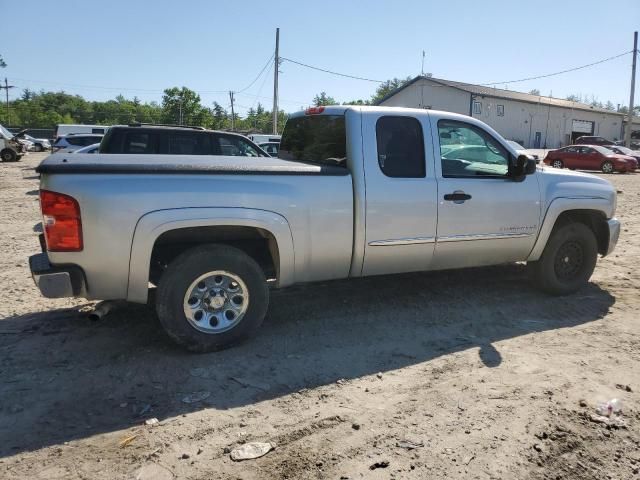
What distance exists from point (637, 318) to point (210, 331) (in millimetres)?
4163

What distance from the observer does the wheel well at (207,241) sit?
13.1 feet

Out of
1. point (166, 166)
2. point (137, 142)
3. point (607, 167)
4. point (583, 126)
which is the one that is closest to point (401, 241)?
point (166, 166)

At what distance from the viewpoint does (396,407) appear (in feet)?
11.1

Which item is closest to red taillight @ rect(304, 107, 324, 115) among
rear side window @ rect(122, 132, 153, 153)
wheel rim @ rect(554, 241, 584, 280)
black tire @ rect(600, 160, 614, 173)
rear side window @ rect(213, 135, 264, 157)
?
wheel rim @ rect(554, 241, 584, 280)

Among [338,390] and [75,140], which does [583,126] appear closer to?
[75,140]

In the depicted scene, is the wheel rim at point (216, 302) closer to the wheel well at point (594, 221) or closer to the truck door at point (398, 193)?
the truck door at point (398, 193)

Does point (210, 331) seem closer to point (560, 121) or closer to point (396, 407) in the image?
point (396, 407)

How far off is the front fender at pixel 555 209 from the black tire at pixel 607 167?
24.4 metres

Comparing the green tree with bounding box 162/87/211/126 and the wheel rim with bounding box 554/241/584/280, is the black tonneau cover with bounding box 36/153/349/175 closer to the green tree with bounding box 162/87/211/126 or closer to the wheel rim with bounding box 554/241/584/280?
the wheel rim with bounding box 554/241/584/280

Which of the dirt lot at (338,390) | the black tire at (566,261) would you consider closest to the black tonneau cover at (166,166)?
the dirt lot at (338,390)

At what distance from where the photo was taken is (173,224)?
3715 mm

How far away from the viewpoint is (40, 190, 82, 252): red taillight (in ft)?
11.3

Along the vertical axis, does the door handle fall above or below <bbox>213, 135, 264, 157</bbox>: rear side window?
below

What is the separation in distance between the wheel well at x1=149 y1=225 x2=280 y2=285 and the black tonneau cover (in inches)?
17.8
